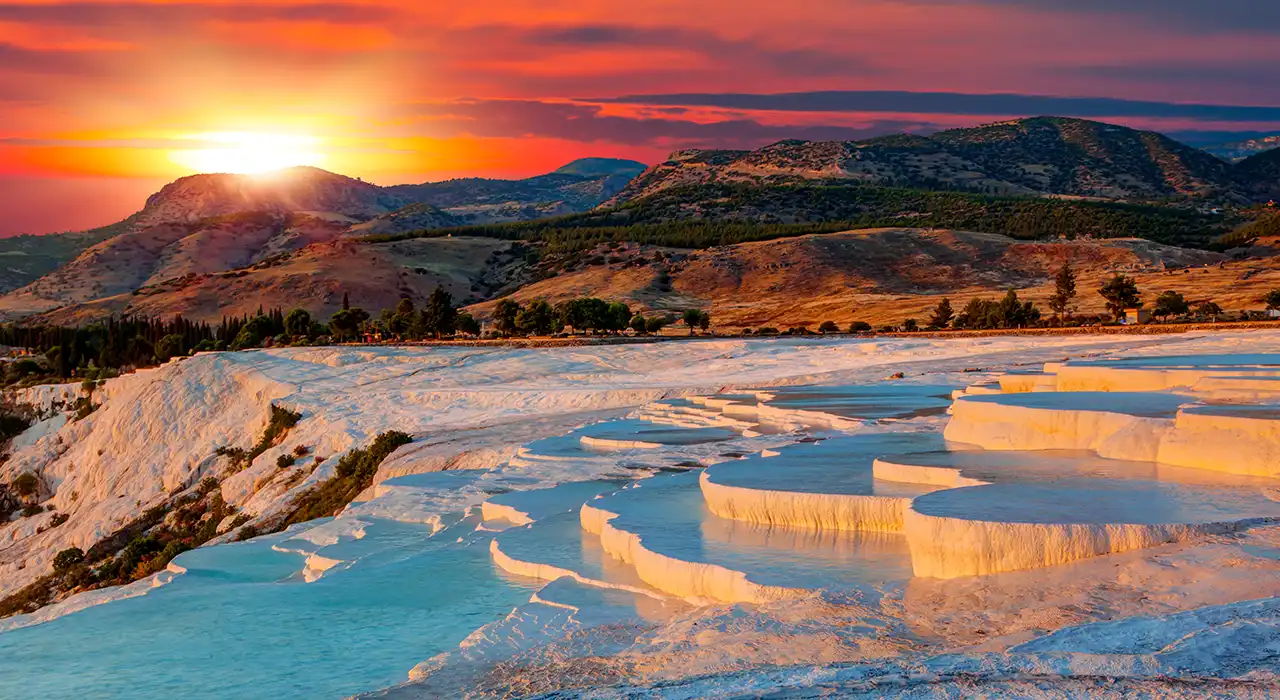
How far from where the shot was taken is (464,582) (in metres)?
14.7

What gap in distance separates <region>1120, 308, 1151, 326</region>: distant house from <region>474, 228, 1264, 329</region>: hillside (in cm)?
2730

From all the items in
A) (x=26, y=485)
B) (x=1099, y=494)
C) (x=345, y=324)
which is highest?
(x=1099, y=494)

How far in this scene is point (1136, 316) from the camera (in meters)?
55.5

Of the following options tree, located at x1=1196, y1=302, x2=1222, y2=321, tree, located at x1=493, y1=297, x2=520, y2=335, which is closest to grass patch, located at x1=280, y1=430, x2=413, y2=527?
tree, located at x1=493, y1=297, x2=520, y2=335

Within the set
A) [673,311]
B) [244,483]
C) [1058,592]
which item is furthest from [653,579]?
[673,311]

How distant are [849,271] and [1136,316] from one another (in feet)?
192

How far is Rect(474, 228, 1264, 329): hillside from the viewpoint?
95.2 metres

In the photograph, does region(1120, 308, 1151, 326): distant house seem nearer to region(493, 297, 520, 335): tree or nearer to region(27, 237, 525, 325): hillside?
region(493, 297, 520, 335): tree

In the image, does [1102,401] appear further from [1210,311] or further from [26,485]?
[26,485]

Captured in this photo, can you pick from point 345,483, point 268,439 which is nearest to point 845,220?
point 268,439

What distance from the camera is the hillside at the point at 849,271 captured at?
95.2m

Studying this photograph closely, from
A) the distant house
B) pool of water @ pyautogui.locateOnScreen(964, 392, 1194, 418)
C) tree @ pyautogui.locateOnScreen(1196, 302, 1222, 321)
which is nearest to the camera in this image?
pool of water @ pyautogui.locateOnScreen(964, 392, 1194, 418)

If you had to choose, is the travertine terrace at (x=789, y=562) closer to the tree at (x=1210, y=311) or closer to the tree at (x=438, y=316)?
the tree at (x=1210, y=311)

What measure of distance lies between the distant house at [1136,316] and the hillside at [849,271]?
89.6ft
